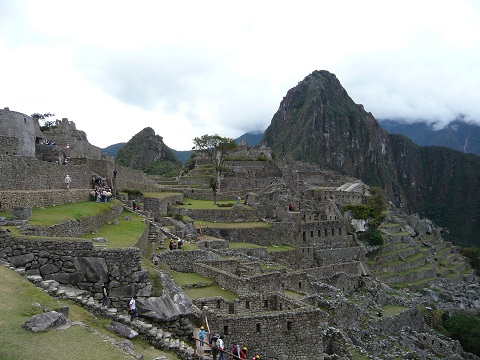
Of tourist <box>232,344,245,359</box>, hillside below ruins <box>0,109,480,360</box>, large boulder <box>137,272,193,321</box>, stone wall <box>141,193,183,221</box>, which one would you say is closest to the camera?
large boulder <box>137,272,193,321</box>

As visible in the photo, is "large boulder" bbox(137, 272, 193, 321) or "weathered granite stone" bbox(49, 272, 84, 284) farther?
"large boulder" bbox(137, 272, 193, 321)

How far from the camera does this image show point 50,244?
10.0 m

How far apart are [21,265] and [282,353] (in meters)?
7.74

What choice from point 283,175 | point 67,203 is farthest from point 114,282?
point 283,175

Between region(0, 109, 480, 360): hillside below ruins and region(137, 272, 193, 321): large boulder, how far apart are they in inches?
1.2

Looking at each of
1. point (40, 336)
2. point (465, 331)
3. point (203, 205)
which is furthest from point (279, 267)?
point (465, 331)

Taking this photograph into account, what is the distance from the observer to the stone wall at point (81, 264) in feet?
32.4

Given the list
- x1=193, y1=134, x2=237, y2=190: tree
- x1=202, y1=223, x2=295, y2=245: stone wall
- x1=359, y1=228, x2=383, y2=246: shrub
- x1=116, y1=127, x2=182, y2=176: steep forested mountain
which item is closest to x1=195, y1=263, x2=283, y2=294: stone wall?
x1=202, y1=223, x2=295, y2=245: stone wall

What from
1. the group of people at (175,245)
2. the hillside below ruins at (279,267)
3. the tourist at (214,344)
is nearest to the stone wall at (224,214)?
the hillside below ruins at (279,267)

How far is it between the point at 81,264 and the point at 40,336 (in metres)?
3.37

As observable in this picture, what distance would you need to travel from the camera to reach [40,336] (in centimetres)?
691

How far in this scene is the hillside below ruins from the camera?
11.0 meters

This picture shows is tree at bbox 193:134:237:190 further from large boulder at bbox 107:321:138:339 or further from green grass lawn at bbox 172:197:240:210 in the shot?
large boulder at bbox 107:321:138:339

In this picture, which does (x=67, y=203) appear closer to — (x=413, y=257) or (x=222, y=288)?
(x=222, y=288)
